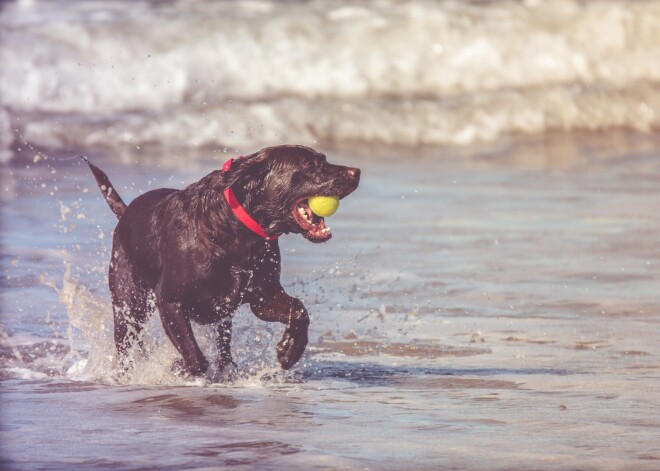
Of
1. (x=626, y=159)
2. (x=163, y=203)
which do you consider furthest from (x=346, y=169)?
(x=626, y=159)

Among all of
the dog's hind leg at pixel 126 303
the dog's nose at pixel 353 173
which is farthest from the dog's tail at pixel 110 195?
the dog's nose at pixel 353 173

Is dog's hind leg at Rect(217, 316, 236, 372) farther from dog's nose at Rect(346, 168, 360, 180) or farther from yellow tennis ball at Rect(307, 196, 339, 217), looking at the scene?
dog's nose at Rect(346, 168, 360, 180)

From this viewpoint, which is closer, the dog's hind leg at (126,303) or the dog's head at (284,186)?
the dog's head at (284,186)

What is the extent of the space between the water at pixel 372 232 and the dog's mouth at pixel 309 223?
0.67m

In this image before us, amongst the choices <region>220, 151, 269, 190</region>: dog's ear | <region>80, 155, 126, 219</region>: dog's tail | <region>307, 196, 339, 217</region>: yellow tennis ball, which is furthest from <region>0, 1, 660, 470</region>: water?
<region>220, 151, 269, 190</region>: dog's ear

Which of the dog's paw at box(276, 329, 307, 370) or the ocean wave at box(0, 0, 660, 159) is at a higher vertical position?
the ocean wave at box(0, 0, 660, 159)

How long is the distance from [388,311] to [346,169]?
189cm

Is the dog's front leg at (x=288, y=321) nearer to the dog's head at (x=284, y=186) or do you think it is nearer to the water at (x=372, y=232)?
the water at (x=372, y=232)

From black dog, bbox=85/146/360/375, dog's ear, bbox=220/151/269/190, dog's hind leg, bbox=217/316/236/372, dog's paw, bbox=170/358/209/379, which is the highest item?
dog's ear, bbox=220/151/269/190

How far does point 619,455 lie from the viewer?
16.4 feet

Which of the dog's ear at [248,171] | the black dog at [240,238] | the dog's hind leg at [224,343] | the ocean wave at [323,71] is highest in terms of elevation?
the ocean wave at [323,71]

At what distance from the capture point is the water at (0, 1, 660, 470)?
214 inches

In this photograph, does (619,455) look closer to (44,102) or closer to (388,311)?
(388,311)

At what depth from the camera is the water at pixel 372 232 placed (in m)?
5.43
